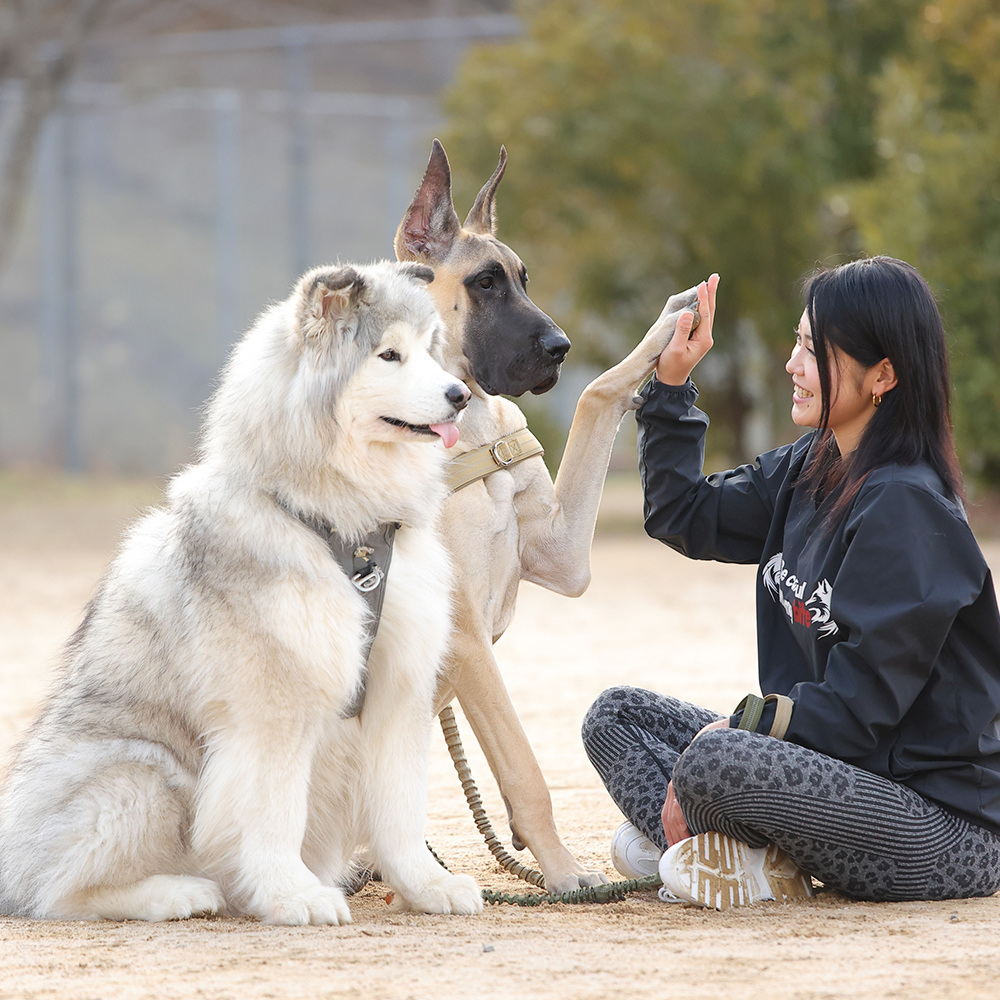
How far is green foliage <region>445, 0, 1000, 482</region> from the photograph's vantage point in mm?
13664

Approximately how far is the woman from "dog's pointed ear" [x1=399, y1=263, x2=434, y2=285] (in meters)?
1.02

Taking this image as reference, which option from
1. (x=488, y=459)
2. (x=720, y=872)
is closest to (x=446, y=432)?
(x=488, y=459)

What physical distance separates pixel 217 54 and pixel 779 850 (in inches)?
795

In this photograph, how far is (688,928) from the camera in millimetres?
3035

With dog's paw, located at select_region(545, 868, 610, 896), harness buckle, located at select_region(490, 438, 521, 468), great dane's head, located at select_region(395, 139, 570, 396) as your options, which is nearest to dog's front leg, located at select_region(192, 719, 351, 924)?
dog's paw, located at select_region(545, 868, 610, 896)

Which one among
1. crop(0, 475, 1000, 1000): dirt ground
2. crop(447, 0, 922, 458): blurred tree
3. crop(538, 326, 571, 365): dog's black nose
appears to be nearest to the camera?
crop(0, 475, 1000, 1000): dirt ground

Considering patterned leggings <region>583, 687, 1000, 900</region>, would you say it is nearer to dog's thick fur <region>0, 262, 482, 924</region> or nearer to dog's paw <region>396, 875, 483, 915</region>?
dog's paw <region>396, 875, 483, 915</region>

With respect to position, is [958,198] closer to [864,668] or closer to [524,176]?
[524,176]

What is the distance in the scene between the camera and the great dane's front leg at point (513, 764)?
3.60 meters

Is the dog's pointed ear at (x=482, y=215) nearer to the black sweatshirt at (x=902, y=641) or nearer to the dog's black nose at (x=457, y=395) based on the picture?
the dog's black nose at (x=457, y=395)

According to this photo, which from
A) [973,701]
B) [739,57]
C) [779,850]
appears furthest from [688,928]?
[739,57]

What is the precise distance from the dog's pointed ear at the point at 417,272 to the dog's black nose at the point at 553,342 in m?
0.59

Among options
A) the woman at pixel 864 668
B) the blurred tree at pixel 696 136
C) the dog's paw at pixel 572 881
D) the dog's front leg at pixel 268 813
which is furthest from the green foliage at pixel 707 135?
the dog's front leg at pixel 268 813

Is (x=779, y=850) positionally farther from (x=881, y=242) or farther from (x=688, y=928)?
(x=881, y=242)
